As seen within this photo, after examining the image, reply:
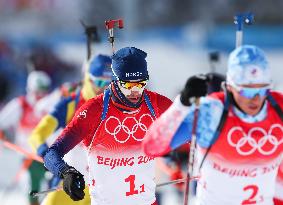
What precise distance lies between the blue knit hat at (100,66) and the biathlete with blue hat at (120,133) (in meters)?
1.83

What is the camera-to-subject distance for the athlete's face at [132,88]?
506cm

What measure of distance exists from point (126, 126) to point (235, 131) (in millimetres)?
1053

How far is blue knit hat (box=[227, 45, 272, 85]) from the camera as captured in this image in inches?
164

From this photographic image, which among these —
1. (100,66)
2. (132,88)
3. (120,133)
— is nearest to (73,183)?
(120,133)

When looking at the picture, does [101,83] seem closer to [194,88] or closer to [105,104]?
[105,104]

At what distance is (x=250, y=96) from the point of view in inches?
165

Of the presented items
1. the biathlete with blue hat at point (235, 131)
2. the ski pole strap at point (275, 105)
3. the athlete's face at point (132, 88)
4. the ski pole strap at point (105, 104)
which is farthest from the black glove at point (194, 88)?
the ski pole strap at point (105, 104)

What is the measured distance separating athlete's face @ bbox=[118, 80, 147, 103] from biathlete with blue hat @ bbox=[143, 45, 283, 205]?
68 centimetres

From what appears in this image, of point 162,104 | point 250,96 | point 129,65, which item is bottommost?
point 162,104

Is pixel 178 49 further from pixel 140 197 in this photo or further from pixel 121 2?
pixel 140 197

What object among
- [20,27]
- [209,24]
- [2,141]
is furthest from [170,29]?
[2,141]

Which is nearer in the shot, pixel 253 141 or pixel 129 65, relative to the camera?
pixel 253 141

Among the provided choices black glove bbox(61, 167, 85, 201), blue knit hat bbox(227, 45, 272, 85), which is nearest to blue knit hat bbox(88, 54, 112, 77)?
black glove bbox(61, 167, 85, 201)

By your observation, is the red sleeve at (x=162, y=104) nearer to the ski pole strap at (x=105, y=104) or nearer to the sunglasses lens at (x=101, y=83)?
the ski pole strap at (x=105, y=104)
